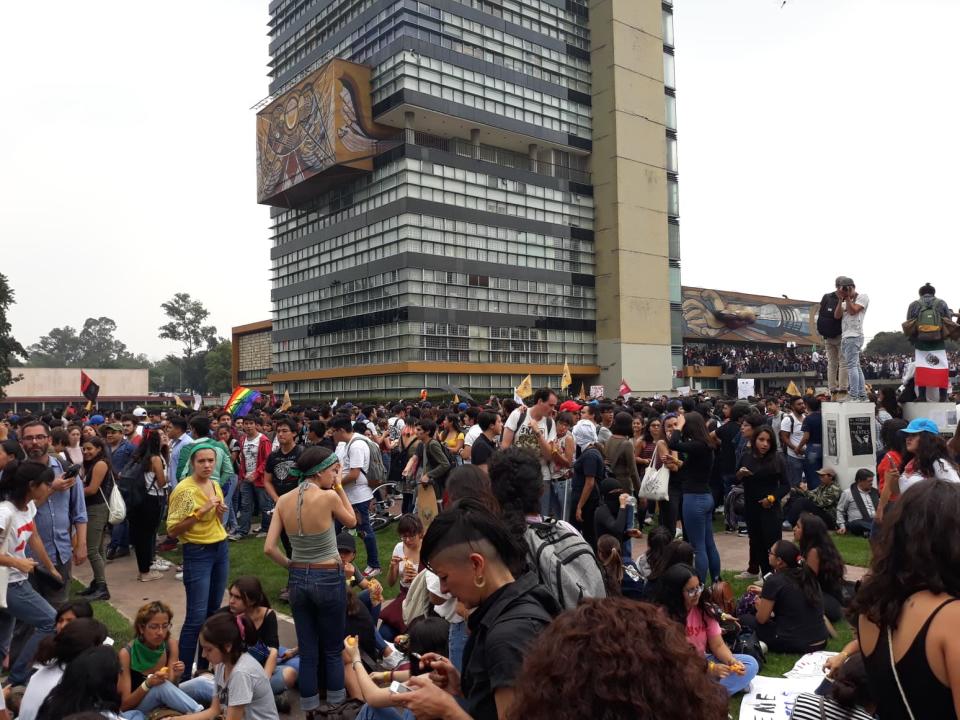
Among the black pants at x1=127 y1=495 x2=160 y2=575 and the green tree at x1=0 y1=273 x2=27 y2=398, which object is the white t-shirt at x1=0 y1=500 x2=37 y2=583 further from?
the green tree at x1=0 y1=273 x2=27 y2=398

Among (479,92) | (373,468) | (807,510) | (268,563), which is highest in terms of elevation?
(479,92)

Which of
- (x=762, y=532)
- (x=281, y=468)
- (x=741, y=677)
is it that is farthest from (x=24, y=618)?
(x=762, y=532)

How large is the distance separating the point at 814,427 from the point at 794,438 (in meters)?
0.61

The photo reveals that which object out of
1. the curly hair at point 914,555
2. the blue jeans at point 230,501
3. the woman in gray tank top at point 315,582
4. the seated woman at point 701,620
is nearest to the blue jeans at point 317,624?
the woman in gray tank top at point 315,582

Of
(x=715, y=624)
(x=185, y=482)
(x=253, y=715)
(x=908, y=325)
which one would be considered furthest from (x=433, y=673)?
(x=908, y=325)

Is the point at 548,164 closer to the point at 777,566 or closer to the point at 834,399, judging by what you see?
the point at 834,399

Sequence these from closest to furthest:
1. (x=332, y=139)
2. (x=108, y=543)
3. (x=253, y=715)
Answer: (x=253, y=715)
(x=108, y=543)
(x=332, y=139)

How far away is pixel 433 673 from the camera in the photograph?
Answer: 7.57 ft

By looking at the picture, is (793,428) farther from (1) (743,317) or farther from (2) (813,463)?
(1) (743,317)

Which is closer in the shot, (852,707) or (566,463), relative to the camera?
(852,707)

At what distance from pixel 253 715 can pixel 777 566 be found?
4135mm

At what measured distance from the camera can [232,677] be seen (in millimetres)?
4105

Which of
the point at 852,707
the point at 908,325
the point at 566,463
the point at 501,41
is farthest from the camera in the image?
the point at 501,41

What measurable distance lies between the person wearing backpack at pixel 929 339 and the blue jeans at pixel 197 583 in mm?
11318
